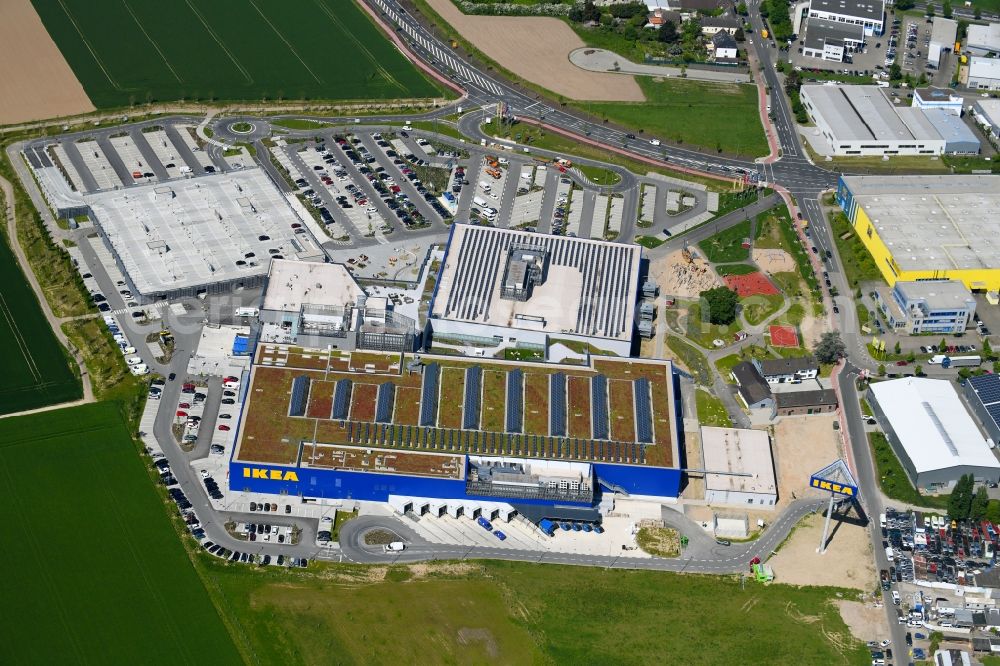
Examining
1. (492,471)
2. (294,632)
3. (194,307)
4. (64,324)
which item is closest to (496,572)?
(492,471)

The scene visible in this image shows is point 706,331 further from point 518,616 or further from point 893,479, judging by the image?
point 518,616

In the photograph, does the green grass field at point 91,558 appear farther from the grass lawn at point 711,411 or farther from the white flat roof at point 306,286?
the grass lawn at point 711,411

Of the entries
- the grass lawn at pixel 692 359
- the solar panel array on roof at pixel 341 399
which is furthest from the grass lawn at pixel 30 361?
the grass lawn at pixel 692 359

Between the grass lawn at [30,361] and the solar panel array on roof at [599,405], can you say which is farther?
the grass lawn at [30,361]

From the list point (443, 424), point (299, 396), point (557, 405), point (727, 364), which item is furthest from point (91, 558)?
point (727, 364)

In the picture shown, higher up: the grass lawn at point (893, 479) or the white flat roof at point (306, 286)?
the white flat roof at point (306, 286)

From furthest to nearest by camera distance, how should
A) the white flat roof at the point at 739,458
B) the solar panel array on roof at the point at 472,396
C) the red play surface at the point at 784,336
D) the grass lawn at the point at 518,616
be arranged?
the red play surface at the point at 784,336 < the solar panel array on roof at the point at 472,396 < the white flat roof at the point at 739,458 < the grass lawn at the point at 518,616

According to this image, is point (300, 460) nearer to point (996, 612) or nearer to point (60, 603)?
point (60, 603)
